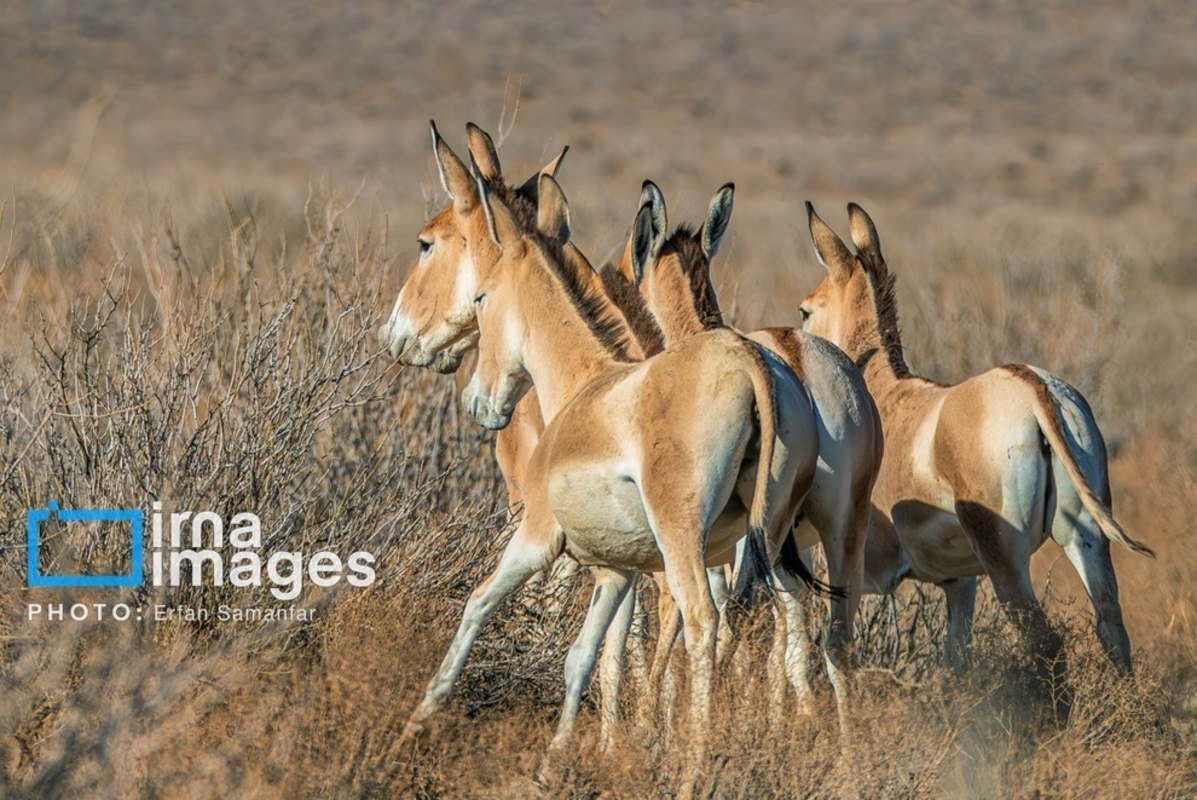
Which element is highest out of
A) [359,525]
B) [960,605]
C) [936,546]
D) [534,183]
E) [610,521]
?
[534,183]

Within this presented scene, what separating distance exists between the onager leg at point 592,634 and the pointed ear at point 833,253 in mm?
3329

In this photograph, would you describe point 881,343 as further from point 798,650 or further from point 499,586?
point 499,586

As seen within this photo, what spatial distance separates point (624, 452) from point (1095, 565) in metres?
3.00

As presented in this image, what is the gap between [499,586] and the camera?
19.4 feet

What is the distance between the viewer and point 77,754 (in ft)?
16.8

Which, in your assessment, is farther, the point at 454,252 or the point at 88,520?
the point at 454,252

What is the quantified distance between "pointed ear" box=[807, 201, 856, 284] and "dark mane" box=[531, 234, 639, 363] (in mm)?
2729

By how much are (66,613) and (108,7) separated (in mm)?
37896

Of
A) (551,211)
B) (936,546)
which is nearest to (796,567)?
(551,211)

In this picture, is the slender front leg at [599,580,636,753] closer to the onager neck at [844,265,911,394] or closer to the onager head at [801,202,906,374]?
the onager neck at [844,265,911,394]

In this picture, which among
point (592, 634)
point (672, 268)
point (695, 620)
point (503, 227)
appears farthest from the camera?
point (672, 268)

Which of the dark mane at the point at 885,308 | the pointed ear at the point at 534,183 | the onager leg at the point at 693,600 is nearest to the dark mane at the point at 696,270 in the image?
the pointed ear at the point at 534,183

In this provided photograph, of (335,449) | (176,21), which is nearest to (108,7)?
(176,21)

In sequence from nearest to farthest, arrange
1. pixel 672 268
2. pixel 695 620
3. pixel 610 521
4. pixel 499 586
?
pixel 695 620 < pixel 610 521 < pixel 499 586 < pixel 672 268
